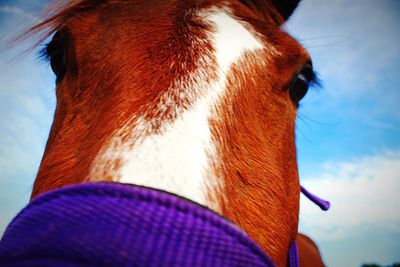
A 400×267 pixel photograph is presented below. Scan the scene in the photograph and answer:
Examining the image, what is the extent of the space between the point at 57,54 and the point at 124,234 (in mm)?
1689

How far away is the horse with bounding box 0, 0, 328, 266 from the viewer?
3.15 feet

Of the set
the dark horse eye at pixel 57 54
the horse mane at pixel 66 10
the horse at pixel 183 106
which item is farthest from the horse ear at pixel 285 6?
the dark horse eye at pixel 57 54

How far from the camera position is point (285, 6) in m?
2.61

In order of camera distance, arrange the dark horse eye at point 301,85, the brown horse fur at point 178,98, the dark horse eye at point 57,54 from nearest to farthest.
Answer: the brown horse fur at point 178,98 < the dark horse eye at point 57,54 < the dark horse eye at point 301,85

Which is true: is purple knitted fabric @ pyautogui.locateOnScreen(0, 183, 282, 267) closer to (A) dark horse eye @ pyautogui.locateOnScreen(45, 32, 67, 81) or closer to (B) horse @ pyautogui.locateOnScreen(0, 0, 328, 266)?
(B) horse @ pyautogui.locateOnScreen(0, 0, 328, 266)

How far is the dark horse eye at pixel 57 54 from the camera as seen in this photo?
185 cm

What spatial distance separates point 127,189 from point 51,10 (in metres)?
1.89

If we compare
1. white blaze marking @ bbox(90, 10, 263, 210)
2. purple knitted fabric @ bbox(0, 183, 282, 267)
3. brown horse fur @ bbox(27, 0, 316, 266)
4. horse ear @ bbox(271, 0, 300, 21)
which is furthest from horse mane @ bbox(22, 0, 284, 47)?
purple knitted fabric @ bbox(0, 183, 282, 267)

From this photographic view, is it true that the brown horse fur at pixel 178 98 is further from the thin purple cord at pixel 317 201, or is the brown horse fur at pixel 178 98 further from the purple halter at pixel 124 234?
the thin purple cord at pixel 317 201

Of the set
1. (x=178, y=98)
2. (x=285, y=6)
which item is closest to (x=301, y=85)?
(x=285, y=6)

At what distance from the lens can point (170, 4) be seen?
169cm

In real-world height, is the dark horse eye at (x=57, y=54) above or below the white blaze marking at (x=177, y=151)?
above

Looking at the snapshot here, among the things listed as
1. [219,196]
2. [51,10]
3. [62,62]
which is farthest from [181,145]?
[51,10]

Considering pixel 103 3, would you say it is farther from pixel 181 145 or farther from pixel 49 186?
pixel 181 145
